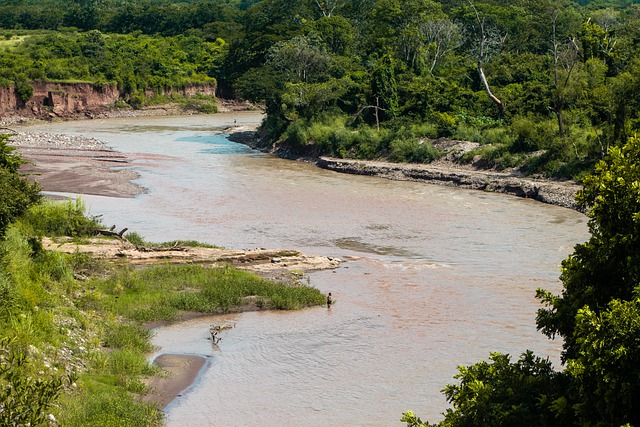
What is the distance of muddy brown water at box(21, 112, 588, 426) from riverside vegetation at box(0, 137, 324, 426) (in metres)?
0.91

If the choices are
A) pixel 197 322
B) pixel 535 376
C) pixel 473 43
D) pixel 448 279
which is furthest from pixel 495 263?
pixel 473 43

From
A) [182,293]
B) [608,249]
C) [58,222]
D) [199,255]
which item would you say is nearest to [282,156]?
[58,222]

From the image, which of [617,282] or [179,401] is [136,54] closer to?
[179,401]

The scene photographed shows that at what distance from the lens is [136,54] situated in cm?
10150

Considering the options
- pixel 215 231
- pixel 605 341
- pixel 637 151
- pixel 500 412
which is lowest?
pixel 215 231

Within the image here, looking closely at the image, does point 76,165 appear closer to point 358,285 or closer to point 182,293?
point 358,285

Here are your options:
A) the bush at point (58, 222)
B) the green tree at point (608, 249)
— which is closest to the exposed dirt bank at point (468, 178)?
the bush at point (58, 222)

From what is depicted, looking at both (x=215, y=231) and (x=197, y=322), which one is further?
(x=215, y=231)

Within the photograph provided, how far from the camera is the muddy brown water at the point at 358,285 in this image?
17.4 m

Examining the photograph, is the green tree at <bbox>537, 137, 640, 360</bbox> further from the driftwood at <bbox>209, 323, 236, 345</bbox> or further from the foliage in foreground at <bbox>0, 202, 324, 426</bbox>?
the driftwood at <bbox>209, 323, 236, 345</bbox>

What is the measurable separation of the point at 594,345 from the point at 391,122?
155 ft

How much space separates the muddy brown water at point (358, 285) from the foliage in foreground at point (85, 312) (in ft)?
2.90

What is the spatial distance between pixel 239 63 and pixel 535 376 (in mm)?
84780

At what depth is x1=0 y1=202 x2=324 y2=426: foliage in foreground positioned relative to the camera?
14383mm
